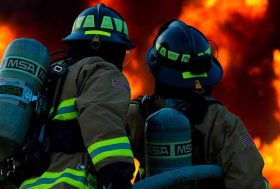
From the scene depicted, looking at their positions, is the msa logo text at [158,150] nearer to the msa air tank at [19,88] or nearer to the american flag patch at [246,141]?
the american flag patch at [246,141]

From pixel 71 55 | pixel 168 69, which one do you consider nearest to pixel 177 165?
pixel 168 69

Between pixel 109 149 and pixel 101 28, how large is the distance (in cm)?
125

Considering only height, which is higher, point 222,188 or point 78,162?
point 78,162

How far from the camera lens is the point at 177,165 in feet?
12.9

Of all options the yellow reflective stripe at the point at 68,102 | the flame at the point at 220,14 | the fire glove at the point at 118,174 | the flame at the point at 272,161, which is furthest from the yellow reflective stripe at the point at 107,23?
the flame at the point at 272,161

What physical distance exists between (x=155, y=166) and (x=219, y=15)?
428 inches

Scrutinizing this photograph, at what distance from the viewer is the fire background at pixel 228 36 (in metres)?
14.2

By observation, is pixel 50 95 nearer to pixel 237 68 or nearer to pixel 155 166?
pixel 155 166

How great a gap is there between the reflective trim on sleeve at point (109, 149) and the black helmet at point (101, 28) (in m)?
1.05

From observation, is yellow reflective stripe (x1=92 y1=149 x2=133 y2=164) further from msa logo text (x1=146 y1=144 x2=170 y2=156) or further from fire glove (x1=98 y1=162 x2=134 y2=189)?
msa logo text (x1=146 y1=144 x2=170 y2=156)

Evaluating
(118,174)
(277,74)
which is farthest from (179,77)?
(277,74)

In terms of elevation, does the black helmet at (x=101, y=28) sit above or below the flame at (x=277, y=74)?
below

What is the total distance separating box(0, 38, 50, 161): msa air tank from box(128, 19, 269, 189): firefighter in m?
A: 1.26

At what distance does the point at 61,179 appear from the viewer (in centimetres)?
309
